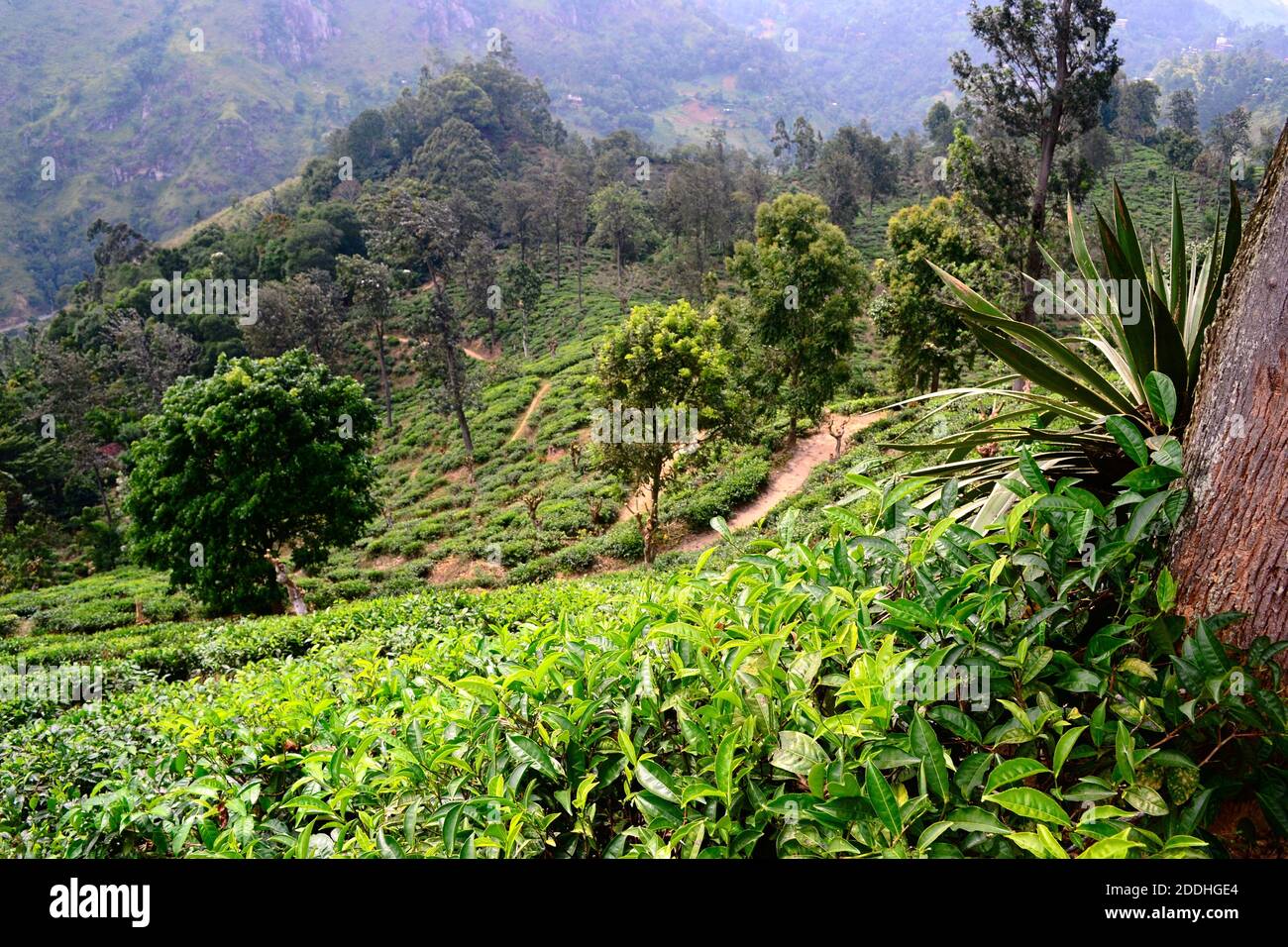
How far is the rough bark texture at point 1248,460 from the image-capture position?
6.38 feet

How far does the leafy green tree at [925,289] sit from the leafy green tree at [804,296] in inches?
44.8

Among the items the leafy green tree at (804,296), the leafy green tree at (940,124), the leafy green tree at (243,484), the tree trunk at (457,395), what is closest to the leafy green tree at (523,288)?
the tree trunk at (457,395)

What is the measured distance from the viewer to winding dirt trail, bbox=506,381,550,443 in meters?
33.9

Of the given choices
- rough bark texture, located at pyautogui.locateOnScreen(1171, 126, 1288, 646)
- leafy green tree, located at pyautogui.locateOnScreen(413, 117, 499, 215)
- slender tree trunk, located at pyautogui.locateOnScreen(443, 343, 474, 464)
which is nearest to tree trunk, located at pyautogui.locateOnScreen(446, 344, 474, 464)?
slender tree trunk, located at pyautogui.locateOnScreen(443, 343, 474, 464)

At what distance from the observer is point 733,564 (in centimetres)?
260

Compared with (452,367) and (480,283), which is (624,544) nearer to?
(452,367)

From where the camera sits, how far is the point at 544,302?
2135 inches

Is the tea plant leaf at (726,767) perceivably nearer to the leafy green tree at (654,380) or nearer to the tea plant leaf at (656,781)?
the tea plant leaf at (656,781)

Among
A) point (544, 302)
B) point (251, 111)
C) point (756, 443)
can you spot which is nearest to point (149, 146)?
point (251, 111)

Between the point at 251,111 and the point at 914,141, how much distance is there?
13218cm

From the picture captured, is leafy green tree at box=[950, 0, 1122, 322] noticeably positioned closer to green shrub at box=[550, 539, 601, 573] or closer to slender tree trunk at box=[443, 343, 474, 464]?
green shrub at box=[550, 539, 601, 573]

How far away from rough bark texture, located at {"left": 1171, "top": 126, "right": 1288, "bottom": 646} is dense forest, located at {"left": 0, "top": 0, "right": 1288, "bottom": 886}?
0.03ft
